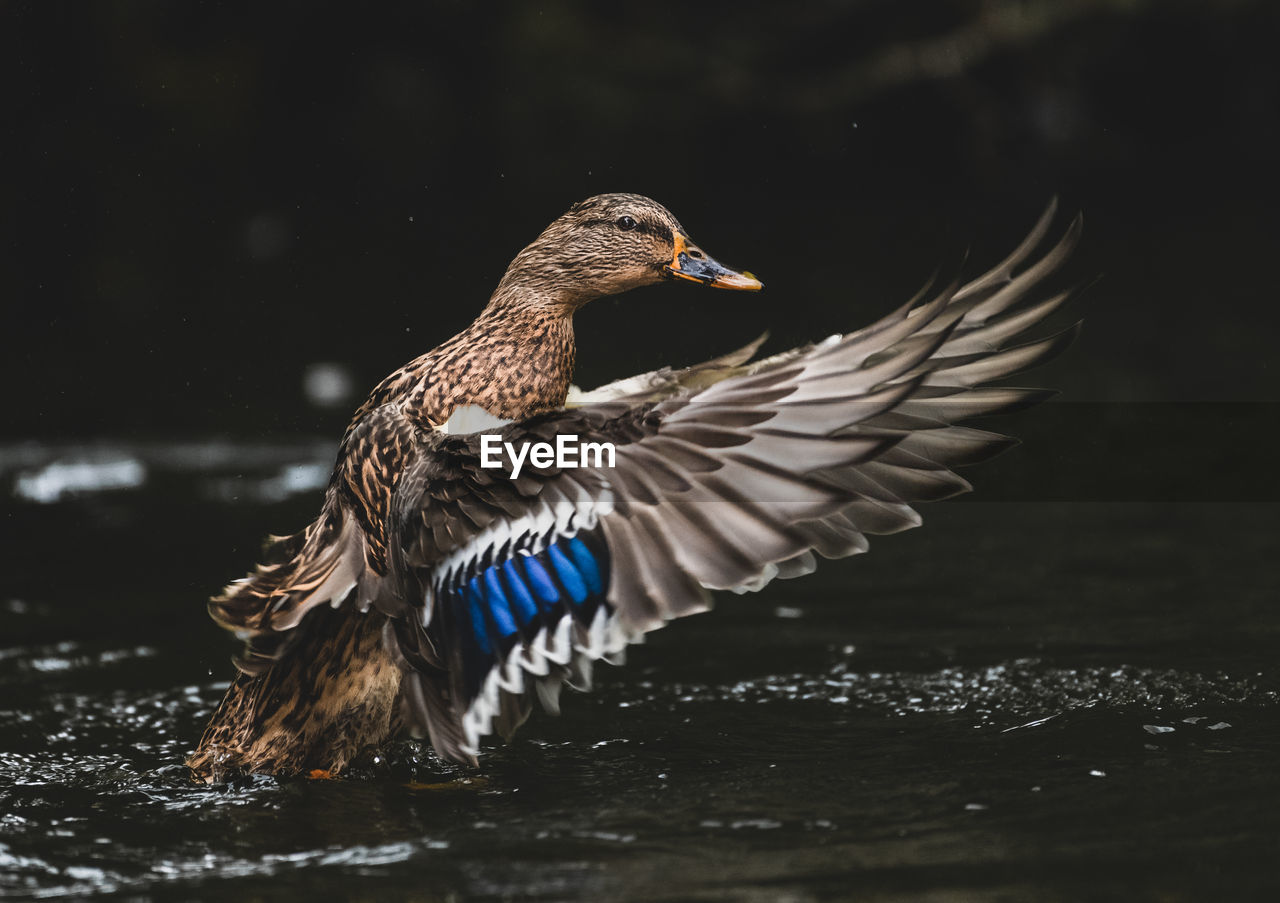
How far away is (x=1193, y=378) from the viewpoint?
8.79 m

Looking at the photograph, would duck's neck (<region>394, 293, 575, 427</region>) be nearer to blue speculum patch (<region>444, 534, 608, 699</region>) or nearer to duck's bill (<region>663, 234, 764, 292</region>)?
duck's bill (<region>663, 234, 764, 292</region>)

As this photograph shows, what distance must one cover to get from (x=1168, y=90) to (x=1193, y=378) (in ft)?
25.9

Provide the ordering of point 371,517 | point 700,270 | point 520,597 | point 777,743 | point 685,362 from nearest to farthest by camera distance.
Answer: point 520,597
point 371,517
point 777,743
point 700,270
point 685,362

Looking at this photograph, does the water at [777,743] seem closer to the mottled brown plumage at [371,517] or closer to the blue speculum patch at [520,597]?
the mottled brown plumage at [371,517]

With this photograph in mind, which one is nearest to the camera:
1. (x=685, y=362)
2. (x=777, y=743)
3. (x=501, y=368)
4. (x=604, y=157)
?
(x=501, y=368)

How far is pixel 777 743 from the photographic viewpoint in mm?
4512

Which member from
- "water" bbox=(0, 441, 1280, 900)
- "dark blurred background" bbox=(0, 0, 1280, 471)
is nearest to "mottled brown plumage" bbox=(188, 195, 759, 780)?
"water" bbox=(0, 441, 1280, 900)

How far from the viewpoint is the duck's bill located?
457 centimetres

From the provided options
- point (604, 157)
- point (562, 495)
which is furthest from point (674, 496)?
point (604, 157)

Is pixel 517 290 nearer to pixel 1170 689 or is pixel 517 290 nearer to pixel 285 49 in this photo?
pixel 1170 689

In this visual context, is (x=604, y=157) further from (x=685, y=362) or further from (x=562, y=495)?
(x=562, y=495)

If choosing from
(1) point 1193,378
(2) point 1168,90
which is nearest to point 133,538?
(1) point 1193,378

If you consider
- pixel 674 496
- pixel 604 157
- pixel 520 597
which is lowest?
pixel 520 597

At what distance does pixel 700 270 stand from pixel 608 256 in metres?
0.26
